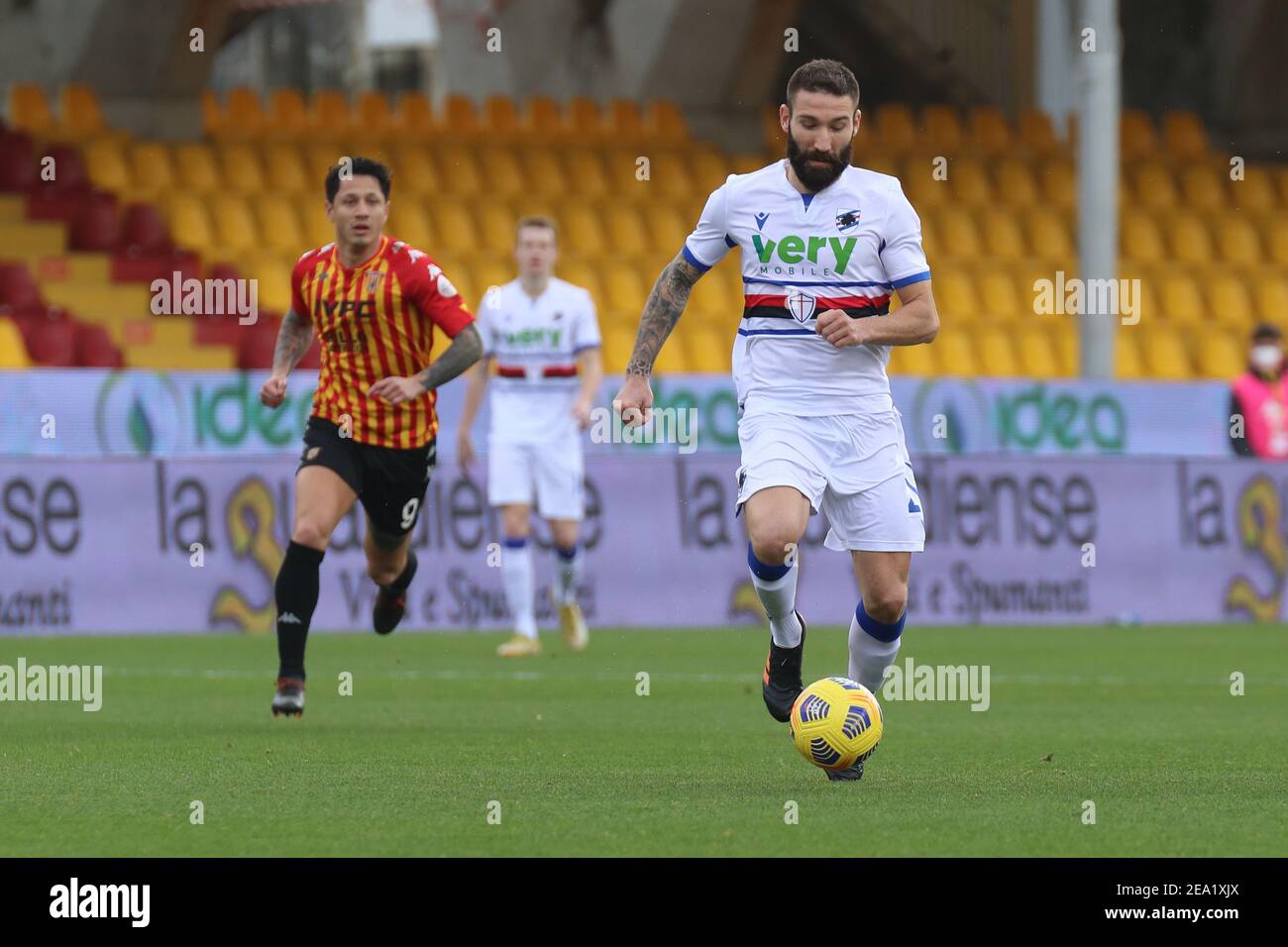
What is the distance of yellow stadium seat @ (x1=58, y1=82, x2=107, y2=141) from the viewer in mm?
22016

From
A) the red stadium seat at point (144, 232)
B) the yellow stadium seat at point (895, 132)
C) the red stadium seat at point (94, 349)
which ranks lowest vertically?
the red stadium seat at point (94, 349)

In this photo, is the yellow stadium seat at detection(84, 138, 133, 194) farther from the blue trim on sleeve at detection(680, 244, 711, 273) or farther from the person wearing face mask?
the blue trim on sleeve at detection(680, 244, 711, 273)

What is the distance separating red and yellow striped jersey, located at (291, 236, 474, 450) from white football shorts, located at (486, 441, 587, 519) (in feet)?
14.3

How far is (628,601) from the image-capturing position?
16359mm

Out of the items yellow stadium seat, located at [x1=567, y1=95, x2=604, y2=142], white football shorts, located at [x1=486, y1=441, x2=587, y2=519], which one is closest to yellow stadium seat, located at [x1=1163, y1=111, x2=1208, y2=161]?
yellow stadium seat, located at [x1=567, y1=95, x2=604, y2=142]

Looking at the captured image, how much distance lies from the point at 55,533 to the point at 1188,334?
12.2 meters

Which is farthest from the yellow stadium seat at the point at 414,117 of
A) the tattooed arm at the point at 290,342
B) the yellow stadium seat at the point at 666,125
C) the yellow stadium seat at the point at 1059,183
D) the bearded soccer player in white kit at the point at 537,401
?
the tattooed arm at the point at 290,342

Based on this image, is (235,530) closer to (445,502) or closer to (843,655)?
(445,502)

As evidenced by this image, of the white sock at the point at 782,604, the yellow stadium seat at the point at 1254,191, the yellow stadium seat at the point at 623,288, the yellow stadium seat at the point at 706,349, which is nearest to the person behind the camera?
the white sock at the point at 782,604

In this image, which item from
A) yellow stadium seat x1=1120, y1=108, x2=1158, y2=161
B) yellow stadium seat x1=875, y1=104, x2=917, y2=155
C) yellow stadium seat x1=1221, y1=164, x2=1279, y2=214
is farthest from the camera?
yellow stadium seat x1=1120, y1=108, x2=1158, y2=161

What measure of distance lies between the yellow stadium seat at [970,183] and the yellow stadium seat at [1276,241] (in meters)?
3.15

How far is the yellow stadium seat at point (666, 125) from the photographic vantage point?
24.6 meters

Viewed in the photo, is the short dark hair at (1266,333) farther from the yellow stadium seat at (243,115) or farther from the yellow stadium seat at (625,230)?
the yellow stadium seat at (243,115)

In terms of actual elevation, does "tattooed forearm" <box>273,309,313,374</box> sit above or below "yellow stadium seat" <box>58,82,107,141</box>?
below
